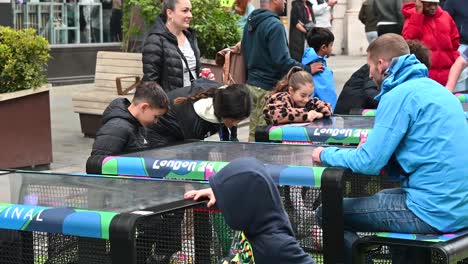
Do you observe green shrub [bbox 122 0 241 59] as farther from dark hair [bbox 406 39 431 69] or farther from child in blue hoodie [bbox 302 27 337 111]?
dark hair [bbox 406 39 431 69]

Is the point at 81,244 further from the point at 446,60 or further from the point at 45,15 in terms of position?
the point at 45,15

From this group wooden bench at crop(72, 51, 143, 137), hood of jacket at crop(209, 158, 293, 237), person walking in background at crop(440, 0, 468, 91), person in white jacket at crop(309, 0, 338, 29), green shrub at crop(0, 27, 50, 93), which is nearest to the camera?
hood of jacket at crop(209, 158, 293, 237)

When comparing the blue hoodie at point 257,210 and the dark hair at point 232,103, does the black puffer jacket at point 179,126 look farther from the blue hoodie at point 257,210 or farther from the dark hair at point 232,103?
the blue hoodie at point 257,210

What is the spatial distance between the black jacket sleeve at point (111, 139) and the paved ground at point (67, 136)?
4.02 m

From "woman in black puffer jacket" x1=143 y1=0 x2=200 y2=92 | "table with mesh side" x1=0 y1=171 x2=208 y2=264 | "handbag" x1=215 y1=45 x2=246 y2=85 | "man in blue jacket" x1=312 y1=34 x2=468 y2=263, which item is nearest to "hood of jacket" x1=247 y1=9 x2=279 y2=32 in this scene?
"handbag" x1=215 y1=45 x2=246 y2=85

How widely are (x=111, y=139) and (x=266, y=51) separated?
127 inches

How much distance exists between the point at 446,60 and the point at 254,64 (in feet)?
7.48

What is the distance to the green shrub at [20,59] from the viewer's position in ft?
29.8

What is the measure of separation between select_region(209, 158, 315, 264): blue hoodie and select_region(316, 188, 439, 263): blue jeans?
43.8 inches

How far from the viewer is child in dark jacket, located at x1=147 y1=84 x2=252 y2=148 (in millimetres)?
5867

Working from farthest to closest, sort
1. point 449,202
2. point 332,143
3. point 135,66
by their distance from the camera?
1. point 135,66
2. point 332,143
3. point 449,202

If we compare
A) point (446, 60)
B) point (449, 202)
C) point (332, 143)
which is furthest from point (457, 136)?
point (446, 60)

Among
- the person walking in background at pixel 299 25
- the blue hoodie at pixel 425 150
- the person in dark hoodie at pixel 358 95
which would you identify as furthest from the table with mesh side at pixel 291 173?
the person walking in background at pixel 299 25

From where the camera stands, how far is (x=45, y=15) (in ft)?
57.1
